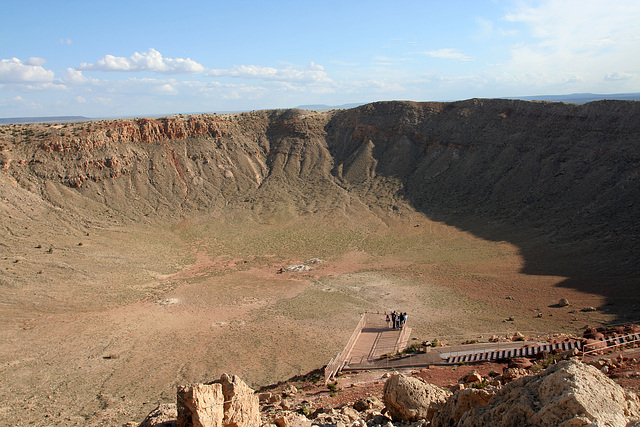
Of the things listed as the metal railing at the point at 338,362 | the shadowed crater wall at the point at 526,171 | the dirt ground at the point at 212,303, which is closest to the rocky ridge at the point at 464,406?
the metal railing at the point at 338,362

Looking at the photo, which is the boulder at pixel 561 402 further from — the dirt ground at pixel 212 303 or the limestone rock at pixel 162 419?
the dirt ground at pixel 212 303

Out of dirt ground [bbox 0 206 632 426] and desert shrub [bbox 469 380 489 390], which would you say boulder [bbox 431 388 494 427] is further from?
dirt ground [bbox 0 206 632 426]

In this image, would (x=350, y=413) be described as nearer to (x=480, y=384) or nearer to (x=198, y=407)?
(x=480, y=384)

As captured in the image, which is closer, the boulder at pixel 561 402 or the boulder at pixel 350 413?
the boulder at pixel 561 402

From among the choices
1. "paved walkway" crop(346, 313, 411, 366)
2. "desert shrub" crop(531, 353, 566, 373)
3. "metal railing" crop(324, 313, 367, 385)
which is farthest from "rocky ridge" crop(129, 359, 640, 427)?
"paved walkway" crop(346, 313, 411, 366)

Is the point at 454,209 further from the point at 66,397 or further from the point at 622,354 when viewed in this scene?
the point at 66,397
